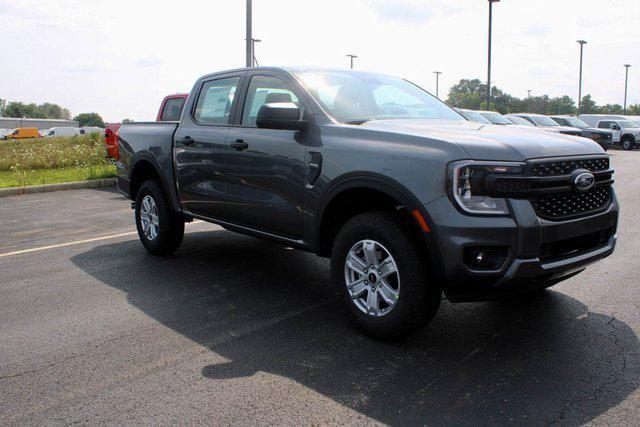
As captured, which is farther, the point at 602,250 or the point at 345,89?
the point at 345,89

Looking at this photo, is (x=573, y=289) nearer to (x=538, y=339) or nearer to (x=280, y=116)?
(x=538, y=339)

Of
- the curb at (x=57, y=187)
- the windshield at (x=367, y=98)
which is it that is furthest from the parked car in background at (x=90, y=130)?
the windshield at (x=367, y=98)

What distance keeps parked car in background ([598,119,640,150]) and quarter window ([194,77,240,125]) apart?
103 feet

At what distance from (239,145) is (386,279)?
1.91m

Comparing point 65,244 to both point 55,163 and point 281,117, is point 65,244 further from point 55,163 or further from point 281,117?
point 55,163

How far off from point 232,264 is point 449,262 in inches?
128

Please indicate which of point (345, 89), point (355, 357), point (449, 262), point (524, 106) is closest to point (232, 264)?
point (345, 89)

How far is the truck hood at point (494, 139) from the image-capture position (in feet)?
11.5

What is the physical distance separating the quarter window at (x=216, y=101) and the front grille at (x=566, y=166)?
2.93m

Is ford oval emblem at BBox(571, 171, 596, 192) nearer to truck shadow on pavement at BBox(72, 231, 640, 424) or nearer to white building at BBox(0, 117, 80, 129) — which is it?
truck shadow on pavement at BBox(72, 231, 640, 424)

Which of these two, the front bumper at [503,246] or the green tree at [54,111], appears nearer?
the front bumper at [503,246]

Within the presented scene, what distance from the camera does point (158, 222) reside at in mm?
6484

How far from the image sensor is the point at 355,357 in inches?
149

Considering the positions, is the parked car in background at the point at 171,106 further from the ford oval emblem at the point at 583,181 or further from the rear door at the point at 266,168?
the ford oval emblem at the point at 583,181
